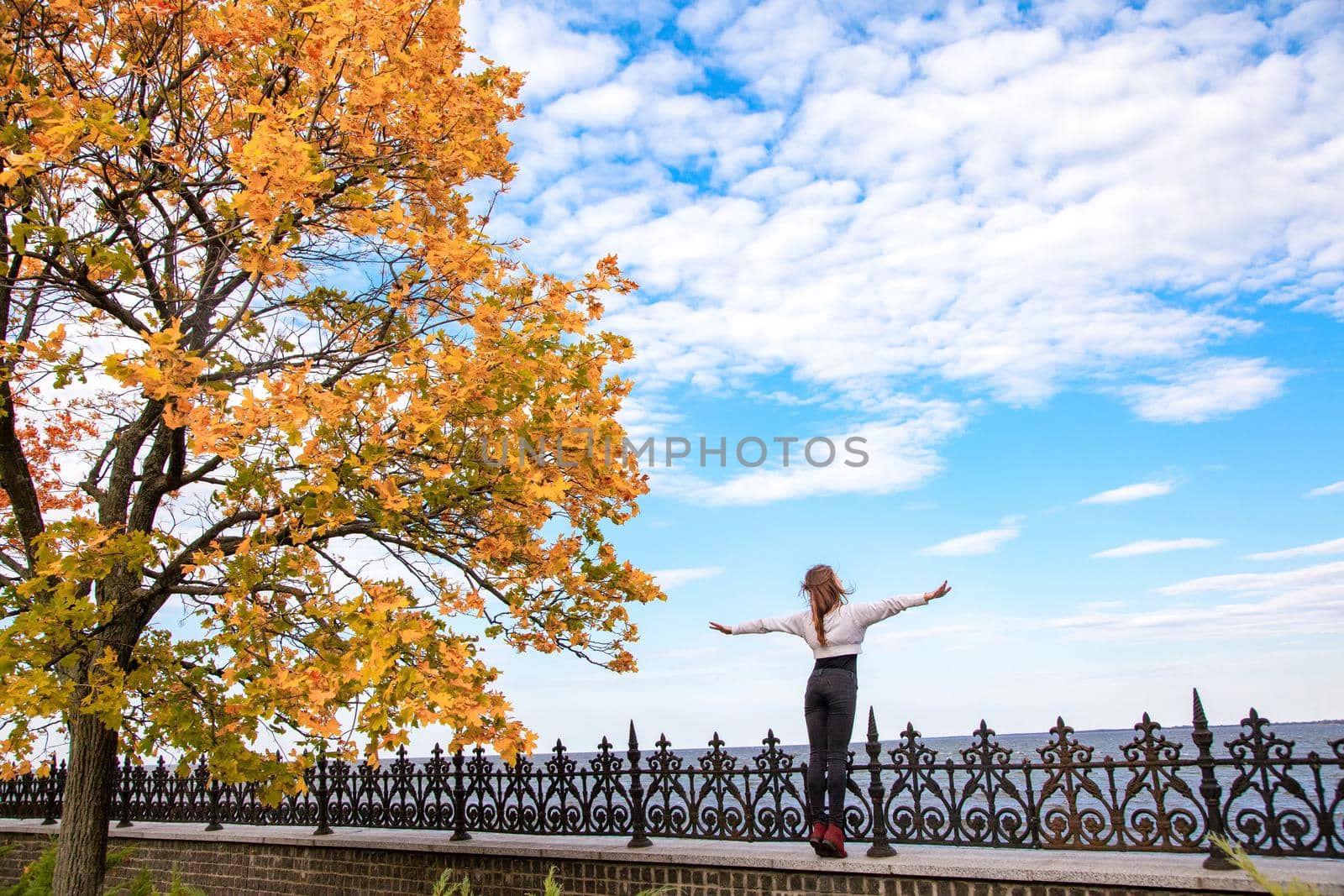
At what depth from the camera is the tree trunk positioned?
9.46 metres

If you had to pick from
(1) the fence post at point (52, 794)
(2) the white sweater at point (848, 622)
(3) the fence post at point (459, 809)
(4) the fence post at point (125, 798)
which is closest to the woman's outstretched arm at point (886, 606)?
(2) the white sweater at point (848, 622)

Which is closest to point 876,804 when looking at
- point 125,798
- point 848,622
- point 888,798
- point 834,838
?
point 888,798

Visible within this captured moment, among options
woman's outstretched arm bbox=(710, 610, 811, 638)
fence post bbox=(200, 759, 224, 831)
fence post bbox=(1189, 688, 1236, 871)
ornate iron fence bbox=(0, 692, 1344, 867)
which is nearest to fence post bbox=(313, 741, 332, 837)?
ornate iron fence bbox=(0, 692, 1344, 867)

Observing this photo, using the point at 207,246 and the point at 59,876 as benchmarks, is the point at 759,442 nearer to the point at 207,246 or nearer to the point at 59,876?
the point at 207,246

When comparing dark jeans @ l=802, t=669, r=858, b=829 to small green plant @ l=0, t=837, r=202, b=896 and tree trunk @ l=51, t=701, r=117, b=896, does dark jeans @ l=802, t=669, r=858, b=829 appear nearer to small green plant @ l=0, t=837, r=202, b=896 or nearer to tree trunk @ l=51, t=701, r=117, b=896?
small green plant @ l=0, t=837, r=202, b=896

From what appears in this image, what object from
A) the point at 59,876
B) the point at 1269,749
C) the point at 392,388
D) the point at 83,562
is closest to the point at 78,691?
the point at 59,876

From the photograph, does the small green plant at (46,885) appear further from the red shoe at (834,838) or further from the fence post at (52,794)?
the red shoe at (834,838)

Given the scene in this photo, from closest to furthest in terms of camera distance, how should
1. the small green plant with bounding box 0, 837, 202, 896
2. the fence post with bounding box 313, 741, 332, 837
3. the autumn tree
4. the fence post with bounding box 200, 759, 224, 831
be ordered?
1. the autumn tree
2. the small green plant with bounding box 0, 837, 202, 896
3. the fence post with bounding box 313, 741, 332, 837
4. the fence post with bounding box 200, 759, 224, 831

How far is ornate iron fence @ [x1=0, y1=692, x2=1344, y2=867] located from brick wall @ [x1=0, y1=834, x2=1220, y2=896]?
15.8 inches

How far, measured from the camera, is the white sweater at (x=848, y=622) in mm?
7785

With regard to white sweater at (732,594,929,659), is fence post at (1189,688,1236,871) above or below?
below

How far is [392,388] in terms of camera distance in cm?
659

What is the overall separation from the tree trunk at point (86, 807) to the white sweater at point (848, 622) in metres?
7.32

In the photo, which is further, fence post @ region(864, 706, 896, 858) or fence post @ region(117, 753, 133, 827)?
fence post @ region(117, 753, 133, 827)
